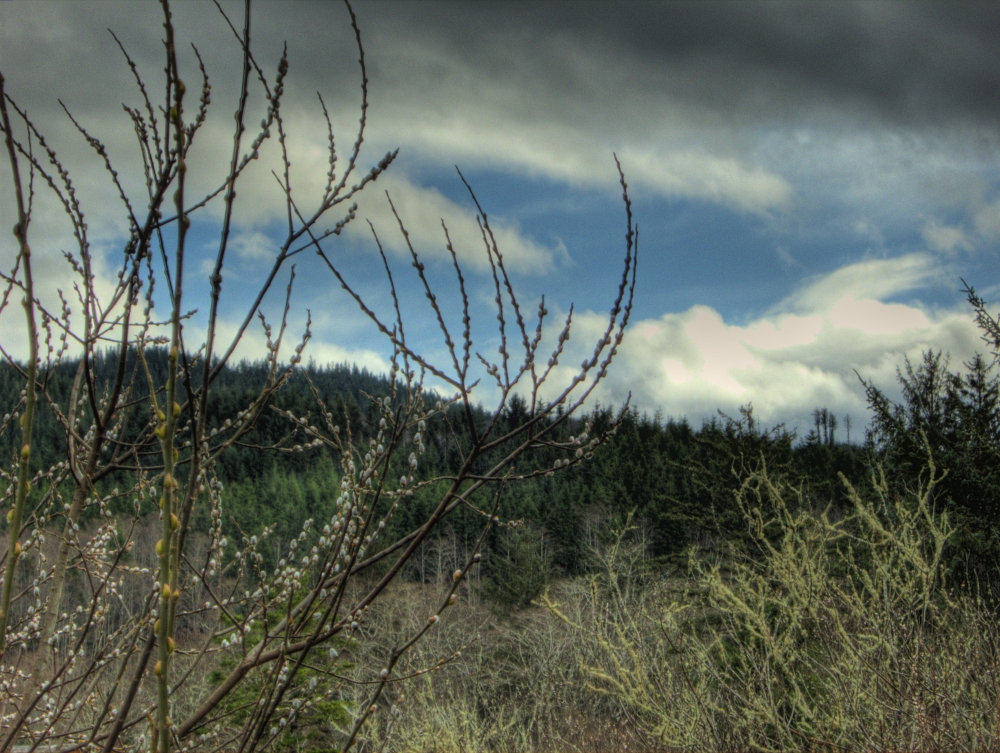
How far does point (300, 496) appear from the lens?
54375mm

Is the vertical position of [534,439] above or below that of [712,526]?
above

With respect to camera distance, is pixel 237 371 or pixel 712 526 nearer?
pixel 712 526

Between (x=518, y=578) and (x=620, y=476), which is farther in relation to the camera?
(x=620, y=476)

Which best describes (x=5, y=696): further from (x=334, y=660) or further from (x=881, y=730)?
(x=881, y=730)

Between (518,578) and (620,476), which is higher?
(620,476)

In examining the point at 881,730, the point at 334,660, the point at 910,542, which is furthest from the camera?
the point at 910,542

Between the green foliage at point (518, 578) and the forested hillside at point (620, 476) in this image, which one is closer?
the forested hillside at point (620, 476)

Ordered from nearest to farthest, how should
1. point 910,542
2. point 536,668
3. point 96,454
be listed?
point 96,454, point 910,542, point 536,668

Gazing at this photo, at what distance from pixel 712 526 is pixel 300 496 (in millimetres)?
47112

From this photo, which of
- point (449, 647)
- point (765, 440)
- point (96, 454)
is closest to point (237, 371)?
point (449, 647)

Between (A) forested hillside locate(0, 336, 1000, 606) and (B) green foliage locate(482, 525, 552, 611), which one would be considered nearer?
(A) forested hillside locate(0, 336, 1000, 606)

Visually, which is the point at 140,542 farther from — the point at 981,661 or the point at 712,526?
the point at 981,661

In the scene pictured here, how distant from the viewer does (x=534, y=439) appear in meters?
1.65

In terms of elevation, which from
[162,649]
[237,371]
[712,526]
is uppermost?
[237,371]
